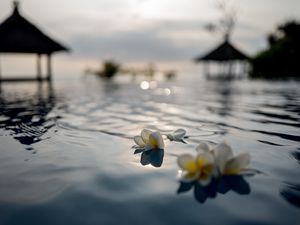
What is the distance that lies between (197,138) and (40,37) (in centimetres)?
1544

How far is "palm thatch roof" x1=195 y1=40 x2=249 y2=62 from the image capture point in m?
25.5

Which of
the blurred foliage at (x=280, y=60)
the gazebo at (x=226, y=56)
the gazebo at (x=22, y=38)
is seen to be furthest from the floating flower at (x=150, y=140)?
the blurred foliage at (x=280, y=60)

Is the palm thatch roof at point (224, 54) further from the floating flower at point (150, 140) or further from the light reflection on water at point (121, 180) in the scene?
the floating flower at point (150, 140)

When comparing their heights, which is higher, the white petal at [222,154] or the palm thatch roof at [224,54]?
the palm thatch roof at [224,54]

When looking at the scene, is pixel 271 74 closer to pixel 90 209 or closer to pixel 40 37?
pixel 40 37

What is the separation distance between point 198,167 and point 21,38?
16.4 m

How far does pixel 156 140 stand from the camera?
10.2 feet

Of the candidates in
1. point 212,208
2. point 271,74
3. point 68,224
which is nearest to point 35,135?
point 68,224

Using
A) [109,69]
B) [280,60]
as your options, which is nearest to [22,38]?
[109,69]

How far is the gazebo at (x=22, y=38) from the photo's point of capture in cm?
1538

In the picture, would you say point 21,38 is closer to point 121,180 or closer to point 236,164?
point 121,180

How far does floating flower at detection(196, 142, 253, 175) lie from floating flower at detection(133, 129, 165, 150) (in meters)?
0.82

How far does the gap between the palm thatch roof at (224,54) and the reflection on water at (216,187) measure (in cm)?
2438

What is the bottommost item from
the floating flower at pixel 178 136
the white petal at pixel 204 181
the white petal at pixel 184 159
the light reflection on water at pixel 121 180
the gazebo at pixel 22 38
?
the light reflection on water at pixel 121 180
